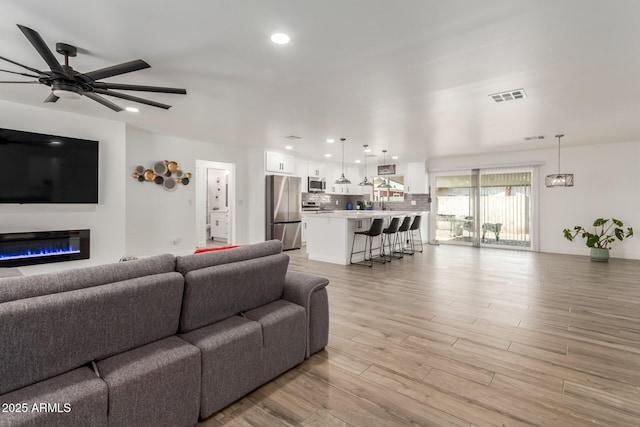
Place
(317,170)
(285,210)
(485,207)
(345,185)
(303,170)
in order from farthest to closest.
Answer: (345,185), (317,170), (303,170), (485,207), (285,210)

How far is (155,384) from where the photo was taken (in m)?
1.49

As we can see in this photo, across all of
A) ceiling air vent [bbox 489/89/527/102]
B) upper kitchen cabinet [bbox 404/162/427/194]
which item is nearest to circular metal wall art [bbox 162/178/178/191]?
ceiling air vent [bbox 489/89/527/102]

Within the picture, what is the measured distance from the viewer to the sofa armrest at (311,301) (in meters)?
2.38

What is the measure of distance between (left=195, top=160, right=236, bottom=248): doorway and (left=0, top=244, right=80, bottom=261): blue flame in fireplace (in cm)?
322

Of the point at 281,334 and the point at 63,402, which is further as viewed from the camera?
the point at 281,334

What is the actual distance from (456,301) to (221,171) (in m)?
7.55

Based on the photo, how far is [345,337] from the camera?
9.20 feet

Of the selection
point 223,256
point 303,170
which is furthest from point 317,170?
point 223,256

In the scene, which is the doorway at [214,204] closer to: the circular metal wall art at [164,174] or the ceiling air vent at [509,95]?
the circular metal wall art at [164,174]

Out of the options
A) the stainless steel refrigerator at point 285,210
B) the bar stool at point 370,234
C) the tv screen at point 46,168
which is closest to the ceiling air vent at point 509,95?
the bar stool at point 370,234

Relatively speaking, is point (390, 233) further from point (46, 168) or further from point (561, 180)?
point (46, 168)

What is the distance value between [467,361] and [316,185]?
699cm

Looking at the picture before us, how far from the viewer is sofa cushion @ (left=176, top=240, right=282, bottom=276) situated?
1.83 meters

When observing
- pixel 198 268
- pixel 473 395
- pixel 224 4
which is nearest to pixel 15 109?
pixel 224 4
